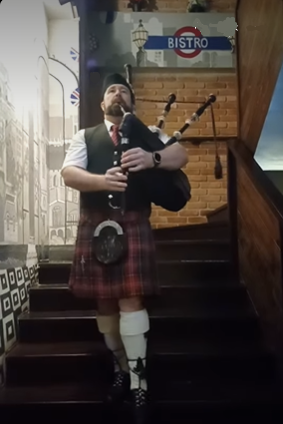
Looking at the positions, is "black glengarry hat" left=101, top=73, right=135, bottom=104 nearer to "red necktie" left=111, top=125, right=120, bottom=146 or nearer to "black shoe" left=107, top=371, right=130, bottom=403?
"red necktie" left=111, top=125, right=120, bottom=146

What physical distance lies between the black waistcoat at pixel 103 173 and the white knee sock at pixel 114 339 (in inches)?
12.4

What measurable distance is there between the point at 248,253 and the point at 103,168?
2.26 ft

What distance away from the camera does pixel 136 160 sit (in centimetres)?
126

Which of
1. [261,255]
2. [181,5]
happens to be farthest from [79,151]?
[181,5]

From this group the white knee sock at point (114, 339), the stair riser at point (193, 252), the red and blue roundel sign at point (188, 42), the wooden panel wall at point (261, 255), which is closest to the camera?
the white knee sock at point (114, 339)

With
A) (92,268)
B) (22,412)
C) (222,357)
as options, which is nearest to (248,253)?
(222,357)

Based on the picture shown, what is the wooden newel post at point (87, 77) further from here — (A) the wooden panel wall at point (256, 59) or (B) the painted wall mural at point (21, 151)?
(A) the wooden panel wall at point (256, 59)

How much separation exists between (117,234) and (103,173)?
17 centimetres

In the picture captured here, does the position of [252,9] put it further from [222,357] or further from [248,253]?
[222,357]

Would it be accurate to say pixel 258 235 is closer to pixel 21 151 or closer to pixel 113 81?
pixel 113 81

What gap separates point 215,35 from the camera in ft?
5.51

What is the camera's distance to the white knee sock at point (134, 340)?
1.29 m

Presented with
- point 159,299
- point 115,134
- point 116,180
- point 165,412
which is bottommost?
point 165,412

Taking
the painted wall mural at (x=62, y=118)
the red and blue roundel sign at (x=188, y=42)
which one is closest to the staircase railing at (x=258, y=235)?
the red and blue roundel sign at (x=188, y=42)
